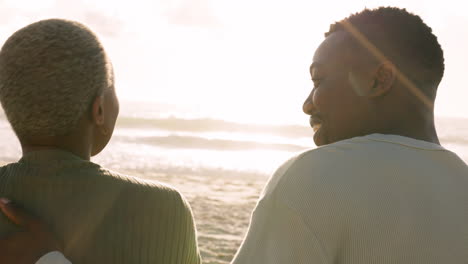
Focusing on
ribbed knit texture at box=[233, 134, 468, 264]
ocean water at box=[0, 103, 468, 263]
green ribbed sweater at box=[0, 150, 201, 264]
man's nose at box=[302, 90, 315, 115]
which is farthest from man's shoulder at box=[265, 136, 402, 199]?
ocean water at box=[0, 103, 468, 263]

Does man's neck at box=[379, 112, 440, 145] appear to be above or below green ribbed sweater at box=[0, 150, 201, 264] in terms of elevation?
above

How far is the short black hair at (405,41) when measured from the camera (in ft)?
5.54

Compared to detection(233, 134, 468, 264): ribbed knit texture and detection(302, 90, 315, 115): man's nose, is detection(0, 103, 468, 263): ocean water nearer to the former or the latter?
detection(302, 90, 315, 115): man's nose

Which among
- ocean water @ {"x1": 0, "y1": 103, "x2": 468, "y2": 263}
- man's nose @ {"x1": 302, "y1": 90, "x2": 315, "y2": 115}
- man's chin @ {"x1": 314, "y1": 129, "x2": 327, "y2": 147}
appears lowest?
ocean water @ {"x1": 0, "y1": 103, "x2": 468, "y2": 263}

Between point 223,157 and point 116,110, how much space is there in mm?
A: 17763

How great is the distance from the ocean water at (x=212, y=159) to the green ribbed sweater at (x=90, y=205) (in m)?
5.51

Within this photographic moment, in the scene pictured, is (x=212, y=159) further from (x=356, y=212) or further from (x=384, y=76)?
(x=356, y=212)

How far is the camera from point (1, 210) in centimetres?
167

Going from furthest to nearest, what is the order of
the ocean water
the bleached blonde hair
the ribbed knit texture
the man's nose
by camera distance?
the ocean water, the man's nose, the bleached blonde hair, the ribbed knit texture

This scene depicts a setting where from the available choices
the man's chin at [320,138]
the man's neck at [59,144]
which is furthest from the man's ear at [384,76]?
the man's neck at [59,144]

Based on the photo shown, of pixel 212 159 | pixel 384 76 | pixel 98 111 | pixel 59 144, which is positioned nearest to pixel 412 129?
pixel 384 76

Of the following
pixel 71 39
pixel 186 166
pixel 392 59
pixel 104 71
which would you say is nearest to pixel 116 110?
pixel 104 71

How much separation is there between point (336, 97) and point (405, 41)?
0.84ft

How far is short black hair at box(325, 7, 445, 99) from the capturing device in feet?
5.54
